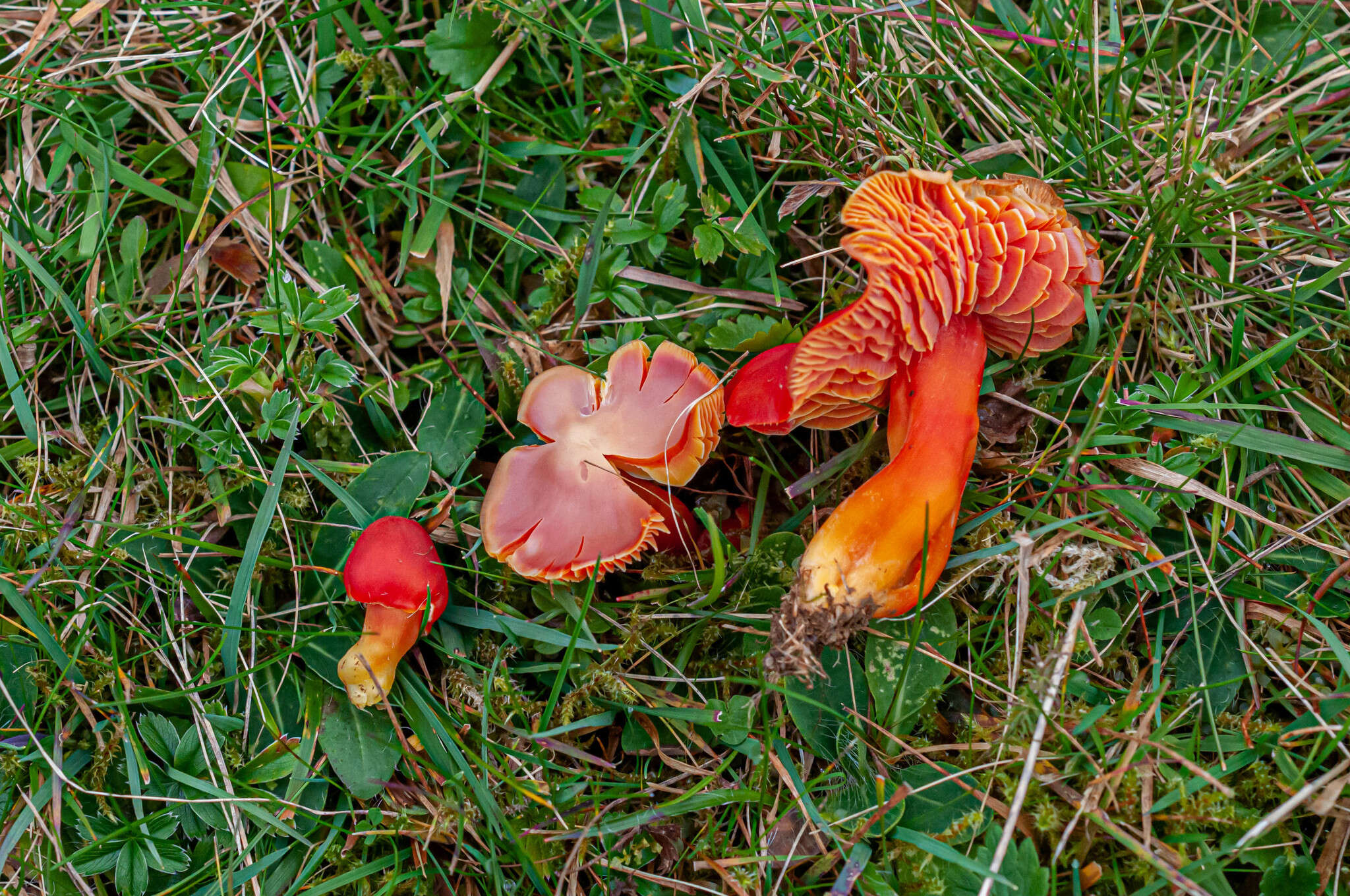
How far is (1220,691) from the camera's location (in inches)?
99.1

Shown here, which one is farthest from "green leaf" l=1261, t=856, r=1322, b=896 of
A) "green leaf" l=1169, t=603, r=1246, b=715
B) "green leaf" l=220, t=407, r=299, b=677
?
"green leaf" l=220, t=407, r=299, b=677

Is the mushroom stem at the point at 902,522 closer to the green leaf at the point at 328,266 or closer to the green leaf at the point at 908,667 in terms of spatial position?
the green leaf at the point at 908,667

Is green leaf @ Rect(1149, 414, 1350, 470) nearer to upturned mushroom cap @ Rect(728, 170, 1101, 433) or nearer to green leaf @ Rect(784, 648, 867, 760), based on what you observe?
upturned mushroom cap @ Rect(728, 170, 1101, 433)

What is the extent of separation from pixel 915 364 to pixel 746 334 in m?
0.60

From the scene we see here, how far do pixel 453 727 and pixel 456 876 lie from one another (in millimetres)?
444

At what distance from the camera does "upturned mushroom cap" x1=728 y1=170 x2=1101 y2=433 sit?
203 centimetres

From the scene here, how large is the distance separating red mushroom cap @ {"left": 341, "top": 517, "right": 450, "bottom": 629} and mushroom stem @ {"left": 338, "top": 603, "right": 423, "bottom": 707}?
4 centimetres

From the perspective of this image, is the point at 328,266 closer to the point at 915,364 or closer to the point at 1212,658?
the point at 915,364

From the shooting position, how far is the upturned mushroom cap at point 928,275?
79.8 inches

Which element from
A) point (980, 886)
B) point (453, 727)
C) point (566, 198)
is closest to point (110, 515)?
point (453, 727)

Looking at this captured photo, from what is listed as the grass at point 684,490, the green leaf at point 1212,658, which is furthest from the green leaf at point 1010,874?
the green leaf at point 1212,658

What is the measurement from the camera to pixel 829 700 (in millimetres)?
2559

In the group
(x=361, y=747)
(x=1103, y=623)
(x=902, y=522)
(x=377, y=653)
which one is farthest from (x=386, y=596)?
(x=1103, y=623)

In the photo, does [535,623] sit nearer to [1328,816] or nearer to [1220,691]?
[1220,691]
